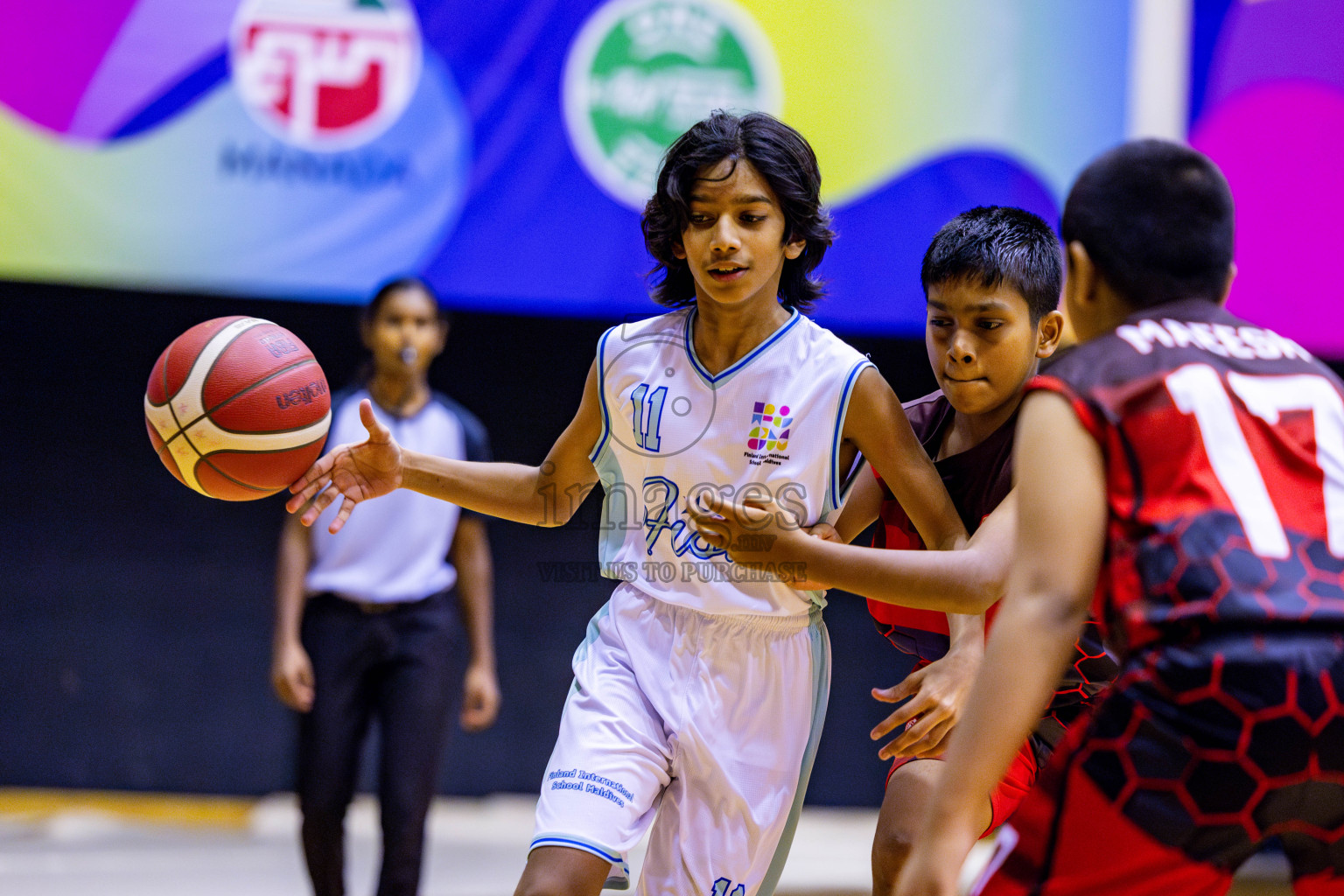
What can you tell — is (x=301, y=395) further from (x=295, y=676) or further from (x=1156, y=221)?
(x=1156, y=221)

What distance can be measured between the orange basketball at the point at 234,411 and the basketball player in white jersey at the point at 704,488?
0.35 ft

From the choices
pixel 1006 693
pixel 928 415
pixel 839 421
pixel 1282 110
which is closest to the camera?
pixel 1006 693

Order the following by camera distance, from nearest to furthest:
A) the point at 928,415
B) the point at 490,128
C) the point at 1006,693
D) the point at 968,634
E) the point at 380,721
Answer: the point at 1006,693 → the point at 968,634 → the point at 928,415 → the point at 380,721 → the point at 490,128

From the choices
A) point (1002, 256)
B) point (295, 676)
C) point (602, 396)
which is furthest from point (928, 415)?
point (295, 676)

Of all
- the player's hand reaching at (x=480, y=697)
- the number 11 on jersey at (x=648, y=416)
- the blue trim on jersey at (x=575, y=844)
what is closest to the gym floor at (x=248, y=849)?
the player's hand reaching at (x=480, y=697)

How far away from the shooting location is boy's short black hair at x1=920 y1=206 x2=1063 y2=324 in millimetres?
2922

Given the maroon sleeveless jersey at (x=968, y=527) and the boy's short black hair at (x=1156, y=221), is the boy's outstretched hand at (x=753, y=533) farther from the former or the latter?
the boy's short black hair at (x=1156, y=221)

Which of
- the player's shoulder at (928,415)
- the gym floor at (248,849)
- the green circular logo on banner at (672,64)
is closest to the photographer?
the player's shoulder at (928,415)

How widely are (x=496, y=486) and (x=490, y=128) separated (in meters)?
2.87

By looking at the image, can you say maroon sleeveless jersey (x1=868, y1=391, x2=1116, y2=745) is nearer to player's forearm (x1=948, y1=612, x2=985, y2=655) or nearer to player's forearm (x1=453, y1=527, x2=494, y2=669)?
player's forearm (x1=948, y1=612, x2=985, y2=655)

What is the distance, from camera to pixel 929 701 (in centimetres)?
245

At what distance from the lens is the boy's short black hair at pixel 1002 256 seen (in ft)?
9.59

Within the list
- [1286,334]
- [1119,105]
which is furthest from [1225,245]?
[1286,334]

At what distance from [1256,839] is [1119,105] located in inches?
186
